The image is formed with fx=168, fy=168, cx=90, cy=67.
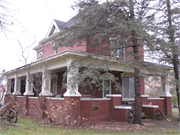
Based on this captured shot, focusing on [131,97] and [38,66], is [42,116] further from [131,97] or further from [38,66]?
[131,97]

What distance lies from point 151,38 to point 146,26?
0.67m

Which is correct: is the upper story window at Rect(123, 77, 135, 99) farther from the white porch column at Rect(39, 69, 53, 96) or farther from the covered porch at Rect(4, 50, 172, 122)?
the white porch column at Rect(39, 69, 53, 96)

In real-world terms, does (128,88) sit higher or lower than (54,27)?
lower

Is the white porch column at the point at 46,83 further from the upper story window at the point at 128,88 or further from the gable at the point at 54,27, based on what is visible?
the upper story window at the point at 128,88

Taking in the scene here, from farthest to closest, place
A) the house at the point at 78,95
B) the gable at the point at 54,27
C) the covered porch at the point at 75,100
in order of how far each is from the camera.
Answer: the gable at the point at 54,27 < the house at the point at 78,95 < the covered porch at the point at 75,100

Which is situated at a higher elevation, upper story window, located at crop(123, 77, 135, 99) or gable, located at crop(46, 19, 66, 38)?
gable, located at crop(46, 19, 66, 38)

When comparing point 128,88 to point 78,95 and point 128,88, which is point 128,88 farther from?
point 78,95

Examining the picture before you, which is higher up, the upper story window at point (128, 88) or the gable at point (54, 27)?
the gable at point (54, 27)

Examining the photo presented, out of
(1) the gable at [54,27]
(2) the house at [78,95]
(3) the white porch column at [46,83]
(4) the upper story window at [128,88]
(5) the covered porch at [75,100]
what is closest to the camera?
(5) the covered porch at [75,100]

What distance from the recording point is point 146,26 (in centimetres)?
857

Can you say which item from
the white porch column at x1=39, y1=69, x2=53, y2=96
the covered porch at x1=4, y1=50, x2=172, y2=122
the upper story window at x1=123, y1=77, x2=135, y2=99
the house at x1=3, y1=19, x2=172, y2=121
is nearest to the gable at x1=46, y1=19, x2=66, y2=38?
the house at x1=3, y1=19, x2=172, y2=121

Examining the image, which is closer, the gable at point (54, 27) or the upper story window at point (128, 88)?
the upper story window at point (128, 88)

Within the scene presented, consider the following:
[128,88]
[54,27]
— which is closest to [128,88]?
[128,88]

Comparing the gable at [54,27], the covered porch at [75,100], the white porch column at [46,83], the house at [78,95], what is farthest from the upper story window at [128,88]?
the gable at [54,27]
